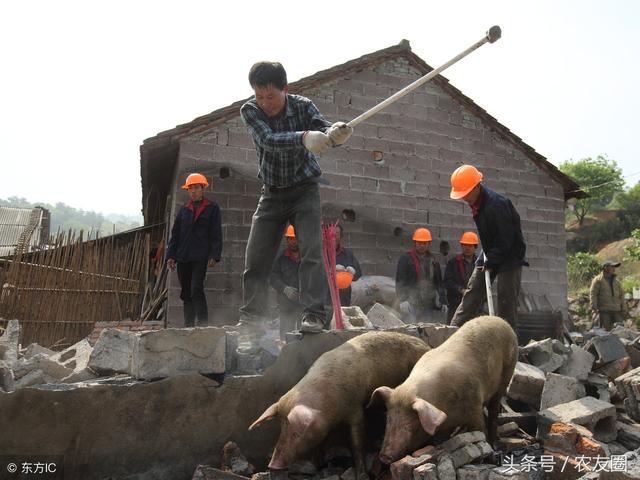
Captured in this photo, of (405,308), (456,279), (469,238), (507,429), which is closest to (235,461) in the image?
(507,429)

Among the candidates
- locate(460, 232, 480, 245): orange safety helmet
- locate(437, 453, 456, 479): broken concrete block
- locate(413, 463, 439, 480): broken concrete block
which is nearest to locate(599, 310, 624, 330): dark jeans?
locate(460, 232, 480, 245): orange safety helmet

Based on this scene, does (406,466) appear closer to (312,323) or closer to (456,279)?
(312,323)

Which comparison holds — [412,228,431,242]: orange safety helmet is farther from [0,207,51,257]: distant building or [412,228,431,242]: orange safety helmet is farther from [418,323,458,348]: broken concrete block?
[0,207,51,257]: distant building

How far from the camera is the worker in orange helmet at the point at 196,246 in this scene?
662 cm

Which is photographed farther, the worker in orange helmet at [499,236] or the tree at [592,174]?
the tree at [592,174]

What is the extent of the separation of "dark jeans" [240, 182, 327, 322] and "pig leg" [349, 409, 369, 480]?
0.86 meters

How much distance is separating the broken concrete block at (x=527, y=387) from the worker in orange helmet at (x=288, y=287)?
230 centimetres

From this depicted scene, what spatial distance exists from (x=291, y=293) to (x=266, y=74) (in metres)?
2.86

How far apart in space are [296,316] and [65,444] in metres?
3.01

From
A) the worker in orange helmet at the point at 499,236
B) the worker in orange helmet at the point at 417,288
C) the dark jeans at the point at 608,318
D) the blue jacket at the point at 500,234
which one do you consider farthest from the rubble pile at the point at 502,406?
the dark jeans at the point at 608,318

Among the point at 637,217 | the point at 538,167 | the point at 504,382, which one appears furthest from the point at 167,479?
the point at 637,217

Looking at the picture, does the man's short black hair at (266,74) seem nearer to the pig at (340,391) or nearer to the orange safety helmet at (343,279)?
the pig at (340,391)

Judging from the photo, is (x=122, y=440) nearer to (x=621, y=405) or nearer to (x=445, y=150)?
(x=621, y=405)

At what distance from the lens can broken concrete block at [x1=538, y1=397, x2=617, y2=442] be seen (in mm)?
3938
